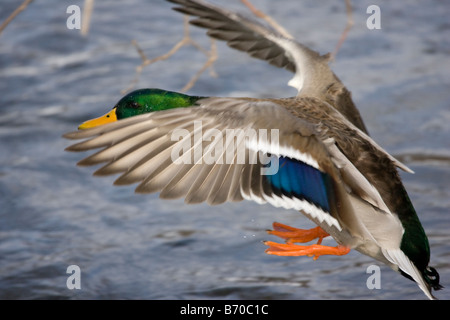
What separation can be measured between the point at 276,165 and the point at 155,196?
236 centimetres

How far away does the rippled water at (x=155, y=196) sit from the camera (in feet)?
15.9

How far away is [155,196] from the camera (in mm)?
5684

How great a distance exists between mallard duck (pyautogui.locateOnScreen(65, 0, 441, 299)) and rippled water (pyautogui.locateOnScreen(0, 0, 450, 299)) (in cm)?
105

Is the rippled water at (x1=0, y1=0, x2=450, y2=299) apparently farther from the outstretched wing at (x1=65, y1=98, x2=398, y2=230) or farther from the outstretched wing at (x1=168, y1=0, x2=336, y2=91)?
the outstretched wing at (x1=65, y1=98, x2=398, y2=230)

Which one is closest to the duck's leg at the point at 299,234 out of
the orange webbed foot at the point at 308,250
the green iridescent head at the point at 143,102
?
the orange webbed foot at the point at 308,250

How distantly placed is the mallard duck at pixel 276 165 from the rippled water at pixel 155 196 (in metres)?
1.05

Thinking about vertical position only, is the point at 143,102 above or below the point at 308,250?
above

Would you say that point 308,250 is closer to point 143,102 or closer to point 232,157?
point 232,157

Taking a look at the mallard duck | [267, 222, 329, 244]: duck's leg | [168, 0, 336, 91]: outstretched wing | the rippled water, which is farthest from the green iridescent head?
the rippled water

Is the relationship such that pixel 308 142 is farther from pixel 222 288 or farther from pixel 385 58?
pixel 385 58

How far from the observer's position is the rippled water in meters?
4.84

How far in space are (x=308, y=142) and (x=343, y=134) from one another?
26 centimetres

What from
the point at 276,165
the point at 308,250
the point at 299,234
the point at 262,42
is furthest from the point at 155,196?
the point at 276,165

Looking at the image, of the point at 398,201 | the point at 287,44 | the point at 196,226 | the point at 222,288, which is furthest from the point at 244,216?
the point at 398,201
